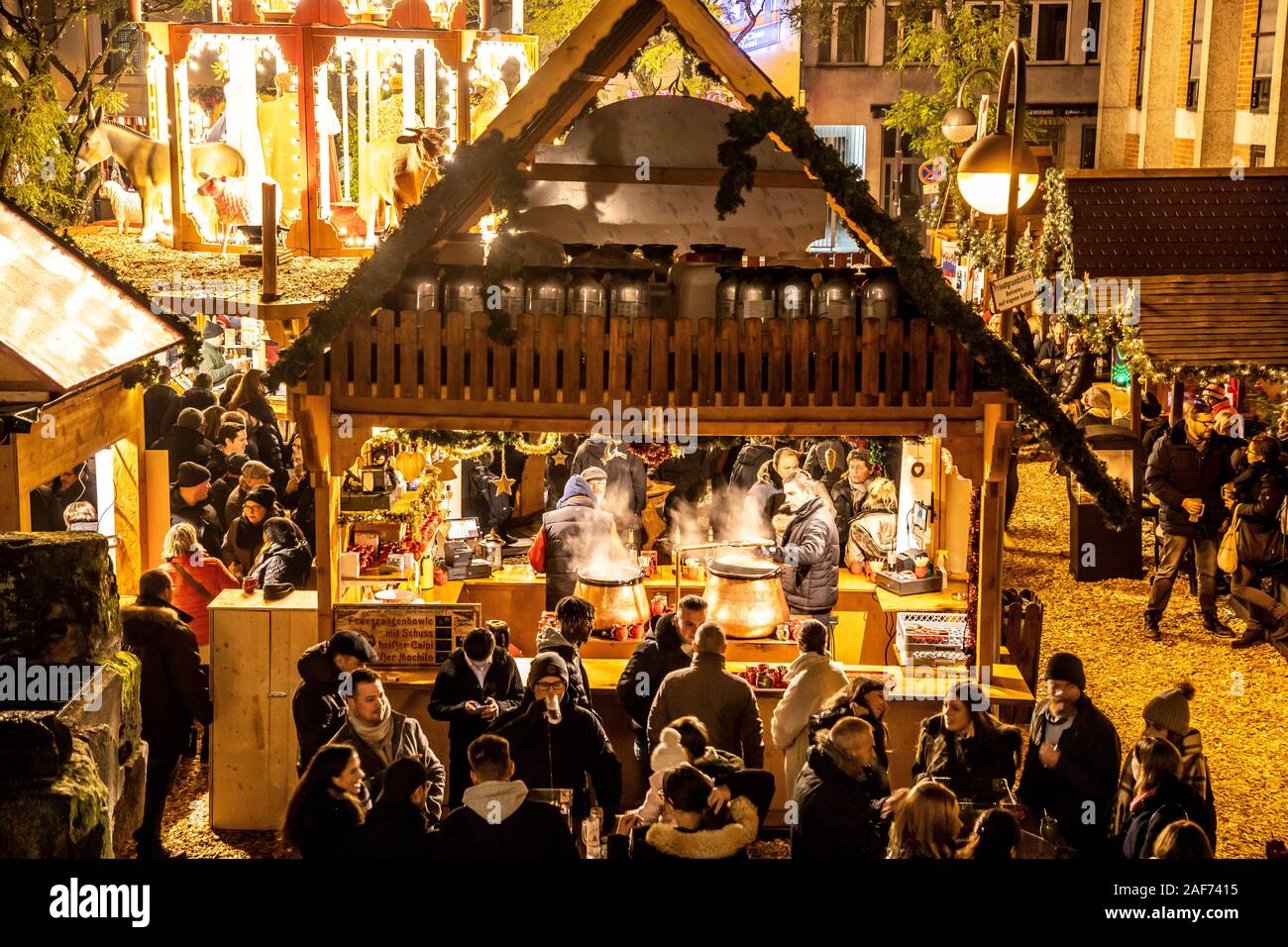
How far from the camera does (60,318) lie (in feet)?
19.2

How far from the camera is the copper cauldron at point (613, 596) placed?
8.26 meters

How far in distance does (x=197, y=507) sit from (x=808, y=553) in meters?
4.73

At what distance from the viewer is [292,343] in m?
6.84

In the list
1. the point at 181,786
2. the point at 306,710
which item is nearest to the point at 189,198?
the point at 181,786

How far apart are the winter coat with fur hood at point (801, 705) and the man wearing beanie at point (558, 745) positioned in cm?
83

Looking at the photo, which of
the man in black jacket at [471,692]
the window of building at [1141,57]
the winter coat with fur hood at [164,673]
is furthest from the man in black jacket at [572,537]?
the window of building at [1141,57]

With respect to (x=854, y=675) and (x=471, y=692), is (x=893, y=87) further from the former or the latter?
(x=471, y=692)

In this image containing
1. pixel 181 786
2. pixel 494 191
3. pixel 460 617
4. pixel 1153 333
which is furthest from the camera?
pixel 1153 333

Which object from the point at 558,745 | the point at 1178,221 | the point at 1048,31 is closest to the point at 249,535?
the point at 558,745

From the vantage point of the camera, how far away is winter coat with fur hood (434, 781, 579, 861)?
212 inches

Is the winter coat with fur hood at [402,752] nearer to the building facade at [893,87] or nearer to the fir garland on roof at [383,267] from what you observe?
the fir garland on roof at [383,267]
